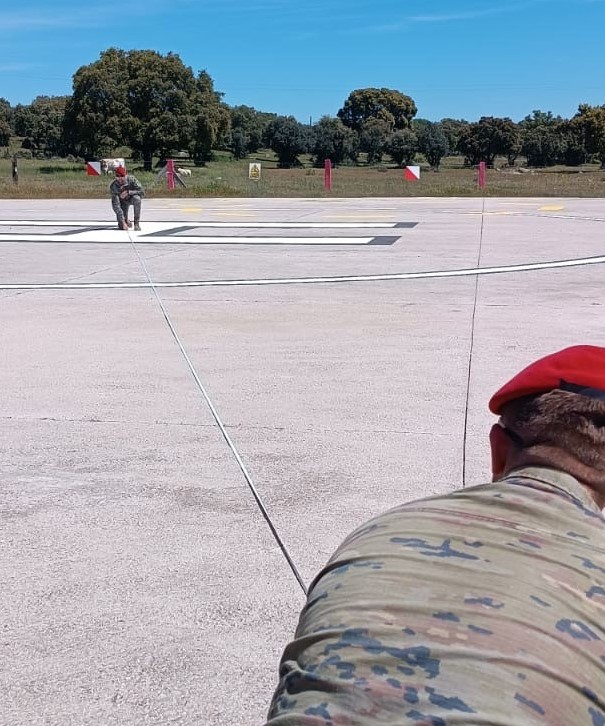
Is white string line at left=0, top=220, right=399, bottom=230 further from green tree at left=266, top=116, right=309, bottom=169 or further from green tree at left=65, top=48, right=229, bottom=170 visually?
green tree at left=266, top=116, right=309, bottom=169

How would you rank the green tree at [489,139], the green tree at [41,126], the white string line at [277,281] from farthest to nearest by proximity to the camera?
the green tree at [41,126] < the green tree at [489,139] < the white string line at [277,281]

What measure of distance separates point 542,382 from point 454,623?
1.68ft

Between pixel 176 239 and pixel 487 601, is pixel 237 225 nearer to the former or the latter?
pixel 176 239

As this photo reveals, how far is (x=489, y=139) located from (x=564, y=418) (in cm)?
9568

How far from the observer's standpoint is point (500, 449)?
75.9 inches

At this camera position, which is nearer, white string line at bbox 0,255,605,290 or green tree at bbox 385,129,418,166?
white string line at bbox 0,255,605,290

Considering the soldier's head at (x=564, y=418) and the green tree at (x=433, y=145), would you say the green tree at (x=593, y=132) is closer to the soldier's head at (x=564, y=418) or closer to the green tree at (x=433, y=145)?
the green tree at (x=433, y=145)

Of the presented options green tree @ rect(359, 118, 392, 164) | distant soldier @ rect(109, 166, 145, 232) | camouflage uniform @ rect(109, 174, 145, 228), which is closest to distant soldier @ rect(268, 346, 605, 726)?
distant soldier @ rect(109, 166, 145, 232)

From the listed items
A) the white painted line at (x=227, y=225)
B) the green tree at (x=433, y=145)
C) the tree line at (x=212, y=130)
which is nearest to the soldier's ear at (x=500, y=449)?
the white painted line at (x=227, y=225)

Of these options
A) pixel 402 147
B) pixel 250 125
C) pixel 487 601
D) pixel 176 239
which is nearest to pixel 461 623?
pixel 487 601

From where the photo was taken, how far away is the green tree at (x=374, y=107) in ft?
440

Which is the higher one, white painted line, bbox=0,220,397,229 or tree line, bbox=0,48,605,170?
tree line, bbox=0,48,605,170

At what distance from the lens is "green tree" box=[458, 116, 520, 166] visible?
93.9m

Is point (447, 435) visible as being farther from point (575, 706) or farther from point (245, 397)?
point (575, 706)
